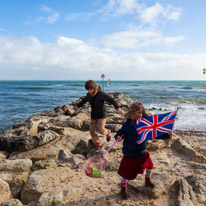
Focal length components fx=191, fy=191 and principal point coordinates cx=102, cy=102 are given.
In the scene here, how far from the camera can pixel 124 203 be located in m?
3.03

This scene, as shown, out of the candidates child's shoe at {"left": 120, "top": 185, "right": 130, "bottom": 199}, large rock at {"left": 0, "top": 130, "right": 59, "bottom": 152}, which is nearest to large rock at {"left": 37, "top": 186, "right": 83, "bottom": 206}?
child's shoe at {"left": 120, "top": 185, "right": 130, "bottom": 199}

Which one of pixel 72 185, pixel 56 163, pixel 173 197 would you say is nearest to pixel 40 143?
pixel 56 163

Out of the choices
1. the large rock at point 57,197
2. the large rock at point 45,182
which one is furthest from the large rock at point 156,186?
the large rock at point 45,182

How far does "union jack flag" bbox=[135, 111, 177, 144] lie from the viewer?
3004mm

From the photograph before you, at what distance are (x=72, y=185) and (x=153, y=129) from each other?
183 cm

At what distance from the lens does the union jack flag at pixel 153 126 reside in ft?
9.86

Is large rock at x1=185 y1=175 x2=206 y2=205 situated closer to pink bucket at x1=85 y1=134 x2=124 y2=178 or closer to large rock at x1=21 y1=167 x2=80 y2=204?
pink bucket at x1=85 y1=134 x2=124 y2=178

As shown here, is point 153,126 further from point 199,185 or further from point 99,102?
point 99,102

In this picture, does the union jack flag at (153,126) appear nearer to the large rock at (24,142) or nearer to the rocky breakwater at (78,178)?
the rocky breakwater at (78,178)

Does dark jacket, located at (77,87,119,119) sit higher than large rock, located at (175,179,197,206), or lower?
higher

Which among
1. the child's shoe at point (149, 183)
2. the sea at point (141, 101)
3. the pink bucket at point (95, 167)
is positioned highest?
the pink bucket at point (95, 167)

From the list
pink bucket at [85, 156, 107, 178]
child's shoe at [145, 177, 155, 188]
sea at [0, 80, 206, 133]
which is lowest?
sea at [0, 80, 206, 133]

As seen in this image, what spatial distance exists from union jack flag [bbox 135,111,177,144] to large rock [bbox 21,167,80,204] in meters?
1.72

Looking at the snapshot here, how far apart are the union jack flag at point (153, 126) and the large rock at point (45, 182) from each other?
5.64 feet
